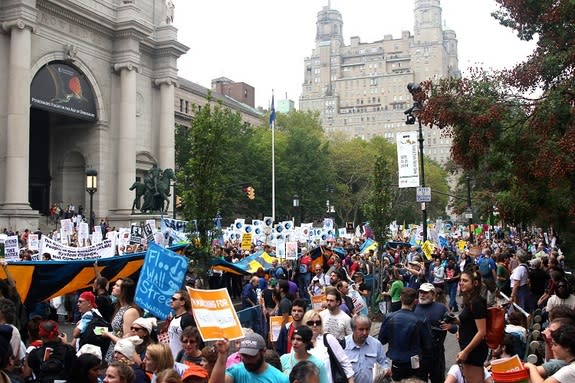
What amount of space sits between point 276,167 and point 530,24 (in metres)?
56.8

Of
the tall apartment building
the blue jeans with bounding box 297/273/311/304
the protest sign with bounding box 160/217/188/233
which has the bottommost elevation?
the blue jeans with bounding box 297/273/311/304

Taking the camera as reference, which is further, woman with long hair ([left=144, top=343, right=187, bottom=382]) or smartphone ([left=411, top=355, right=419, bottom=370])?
smartphone ([left=411, top=355, right=419, bottom=370])

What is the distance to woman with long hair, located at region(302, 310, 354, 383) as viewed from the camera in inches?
261

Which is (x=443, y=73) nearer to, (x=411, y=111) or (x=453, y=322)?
(x=411, y=111)

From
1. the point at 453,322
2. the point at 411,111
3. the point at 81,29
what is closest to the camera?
the point at 453,322

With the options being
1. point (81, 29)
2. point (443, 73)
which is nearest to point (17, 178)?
point (81, 29)

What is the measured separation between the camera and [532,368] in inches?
209

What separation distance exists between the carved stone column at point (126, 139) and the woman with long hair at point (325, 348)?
43.8m

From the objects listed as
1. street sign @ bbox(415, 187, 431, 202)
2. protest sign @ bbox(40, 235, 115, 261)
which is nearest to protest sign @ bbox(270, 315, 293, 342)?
protest sign @ bbox(40, 235, 115, 261)

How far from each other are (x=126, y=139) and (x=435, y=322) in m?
44.3

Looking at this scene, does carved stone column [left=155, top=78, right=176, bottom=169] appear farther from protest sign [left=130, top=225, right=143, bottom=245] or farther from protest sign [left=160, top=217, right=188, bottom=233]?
protest sign [left=160, top=217, right=188, bottom=233]

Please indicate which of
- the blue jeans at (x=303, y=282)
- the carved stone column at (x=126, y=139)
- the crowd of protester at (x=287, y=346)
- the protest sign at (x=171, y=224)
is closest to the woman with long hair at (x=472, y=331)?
the crowd of protester at (x=287, y=346)

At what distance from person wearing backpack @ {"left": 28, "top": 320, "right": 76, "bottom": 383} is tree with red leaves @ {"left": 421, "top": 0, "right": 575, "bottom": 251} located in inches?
359

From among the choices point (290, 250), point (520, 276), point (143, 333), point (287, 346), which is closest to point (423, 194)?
point (290, 250)
